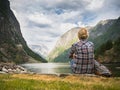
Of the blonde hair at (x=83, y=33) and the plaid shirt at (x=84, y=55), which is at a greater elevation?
the blonde hair at (x=83, y=33)

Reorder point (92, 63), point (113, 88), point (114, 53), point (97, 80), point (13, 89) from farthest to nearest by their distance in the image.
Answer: point (114, 53) < point (92, 63) < point (97, 80) < point (113, 88) < point (13, 89)

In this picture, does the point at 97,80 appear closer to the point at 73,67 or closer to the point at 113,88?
A: the point at 73,67

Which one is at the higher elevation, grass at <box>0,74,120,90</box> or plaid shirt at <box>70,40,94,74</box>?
plaid shirt at <box>70,40,94,74</box>

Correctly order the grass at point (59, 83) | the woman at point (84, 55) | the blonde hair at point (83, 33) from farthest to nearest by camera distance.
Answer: the woman at point (84, 55)
the blonde hair at point (83, 33)
the grass at point (59, 83)

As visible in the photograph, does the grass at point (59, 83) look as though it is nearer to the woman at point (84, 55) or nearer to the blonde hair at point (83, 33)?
the woman at point (84, 55)

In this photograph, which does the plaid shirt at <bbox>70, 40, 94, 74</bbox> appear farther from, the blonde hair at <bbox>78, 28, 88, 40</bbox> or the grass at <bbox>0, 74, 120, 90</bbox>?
the grass at <bbox>0, 74, 120, 90</bbox>

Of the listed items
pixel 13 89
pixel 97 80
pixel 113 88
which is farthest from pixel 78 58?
pixel 13 89

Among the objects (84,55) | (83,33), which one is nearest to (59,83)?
(84,55)

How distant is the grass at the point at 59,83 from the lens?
10.5 m

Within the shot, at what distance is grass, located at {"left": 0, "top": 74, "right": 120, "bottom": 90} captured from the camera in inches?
415

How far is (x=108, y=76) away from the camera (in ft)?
52.4

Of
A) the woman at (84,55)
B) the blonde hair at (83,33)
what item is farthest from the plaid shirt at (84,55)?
the blonde hair at (83,33)

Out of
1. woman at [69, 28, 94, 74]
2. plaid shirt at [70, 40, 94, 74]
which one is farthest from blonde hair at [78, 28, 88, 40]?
plaid shirt at [70, 40, 94, 74]

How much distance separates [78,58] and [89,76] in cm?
116
